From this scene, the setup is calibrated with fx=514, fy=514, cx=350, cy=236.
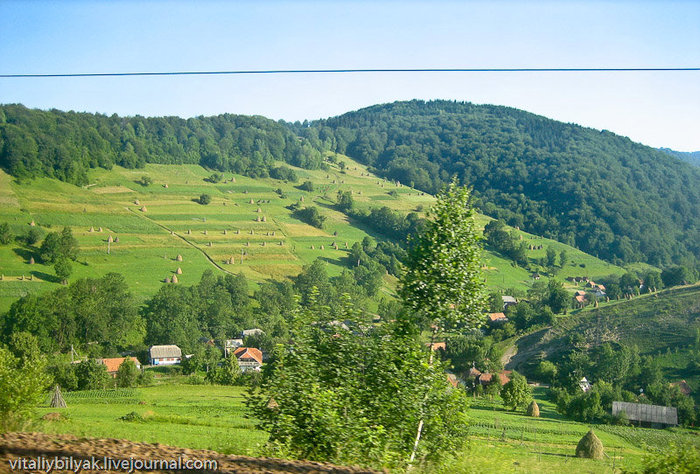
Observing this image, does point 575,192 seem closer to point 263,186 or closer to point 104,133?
point 263,186

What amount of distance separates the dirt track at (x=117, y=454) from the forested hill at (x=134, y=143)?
323 feet

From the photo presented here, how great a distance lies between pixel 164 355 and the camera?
2199 inches

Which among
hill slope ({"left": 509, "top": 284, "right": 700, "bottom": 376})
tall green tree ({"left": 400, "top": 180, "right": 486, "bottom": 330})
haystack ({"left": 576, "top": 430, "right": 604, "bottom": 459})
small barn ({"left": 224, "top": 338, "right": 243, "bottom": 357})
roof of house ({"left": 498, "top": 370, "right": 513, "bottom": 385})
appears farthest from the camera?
small barn ({"left": 224, "top": 338, "right": 243, "bottom": 357})

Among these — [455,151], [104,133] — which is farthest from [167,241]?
[455,151]

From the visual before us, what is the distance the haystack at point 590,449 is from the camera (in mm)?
24594

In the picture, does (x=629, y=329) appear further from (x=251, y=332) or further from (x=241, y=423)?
(x=241, y=423)

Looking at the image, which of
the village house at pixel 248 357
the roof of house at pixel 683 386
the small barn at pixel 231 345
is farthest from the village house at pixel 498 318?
the small barn at pixel 231 345

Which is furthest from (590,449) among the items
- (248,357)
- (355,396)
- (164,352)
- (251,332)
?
(251,332)

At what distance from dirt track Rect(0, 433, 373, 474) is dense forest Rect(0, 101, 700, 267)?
324ft

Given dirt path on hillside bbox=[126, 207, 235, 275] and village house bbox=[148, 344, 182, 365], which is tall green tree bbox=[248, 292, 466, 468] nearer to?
village house bbox=[148, 344, 182, 365]

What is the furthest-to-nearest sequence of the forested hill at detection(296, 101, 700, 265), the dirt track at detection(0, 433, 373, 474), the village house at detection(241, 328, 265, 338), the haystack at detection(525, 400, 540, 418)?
the forested hill at detection(296, 101, 700, 265)
the village house at detection(241, 328, 265, 338)
the haystack at detection(525, 400, 540, 418)
the dirt track at detection(0, 433, 373, 474)

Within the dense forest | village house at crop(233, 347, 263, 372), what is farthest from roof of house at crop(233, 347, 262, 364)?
the dense forest

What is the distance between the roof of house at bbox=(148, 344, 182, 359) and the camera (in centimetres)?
5550

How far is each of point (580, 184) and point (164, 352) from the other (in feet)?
438
